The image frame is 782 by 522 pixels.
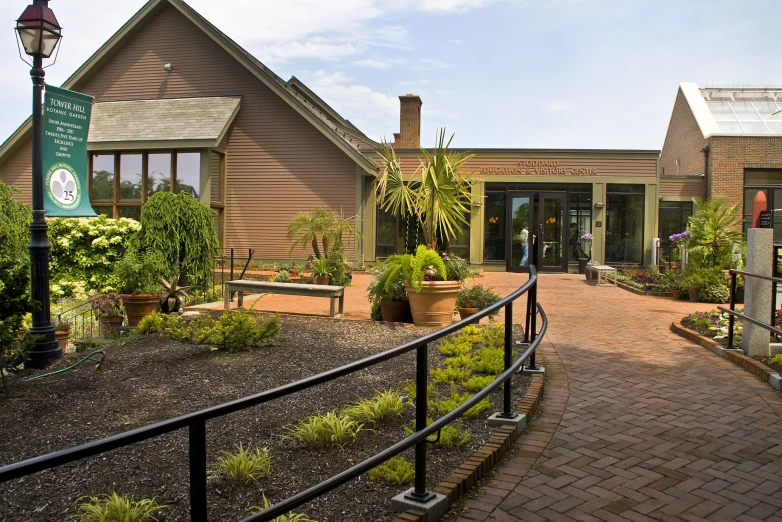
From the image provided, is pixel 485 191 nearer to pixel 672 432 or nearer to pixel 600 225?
pixel 600 225

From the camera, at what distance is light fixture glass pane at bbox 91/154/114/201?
19656mm

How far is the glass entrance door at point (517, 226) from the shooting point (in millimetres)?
20484

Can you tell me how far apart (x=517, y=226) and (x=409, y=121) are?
8034mm

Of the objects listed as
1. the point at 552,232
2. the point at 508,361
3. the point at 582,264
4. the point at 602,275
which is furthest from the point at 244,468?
the point at 582,264

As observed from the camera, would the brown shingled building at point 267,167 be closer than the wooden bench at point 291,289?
No

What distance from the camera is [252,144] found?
19844 millimetres

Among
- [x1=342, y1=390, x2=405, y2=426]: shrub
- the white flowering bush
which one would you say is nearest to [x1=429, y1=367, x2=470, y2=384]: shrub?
[x1=342, y1=390, x2=405, y2=426]: shrub

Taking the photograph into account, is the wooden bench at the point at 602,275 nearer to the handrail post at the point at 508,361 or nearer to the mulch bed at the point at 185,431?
the mulch bed at the point at 185,431

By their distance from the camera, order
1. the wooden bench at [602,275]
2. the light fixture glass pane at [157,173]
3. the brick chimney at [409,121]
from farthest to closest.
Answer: the brick chimney at [409,121] < the light fixture glass pane at [157,173] < the wooden bench at [602,275]

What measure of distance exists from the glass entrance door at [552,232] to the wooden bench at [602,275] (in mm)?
2896

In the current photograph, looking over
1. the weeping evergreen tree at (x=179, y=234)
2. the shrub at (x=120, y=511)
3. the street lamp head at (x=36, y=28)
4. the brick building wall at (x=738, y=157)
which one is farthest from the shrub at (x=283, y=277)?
the brick building wall at (x=738, y=157)

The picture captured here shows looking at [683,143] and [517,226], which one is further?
[683,143]

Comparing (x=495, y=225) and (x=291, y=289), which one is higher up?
(x=495, y=225)

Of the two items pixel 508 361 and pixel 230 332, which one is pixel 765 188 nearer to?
pixel 230 332
